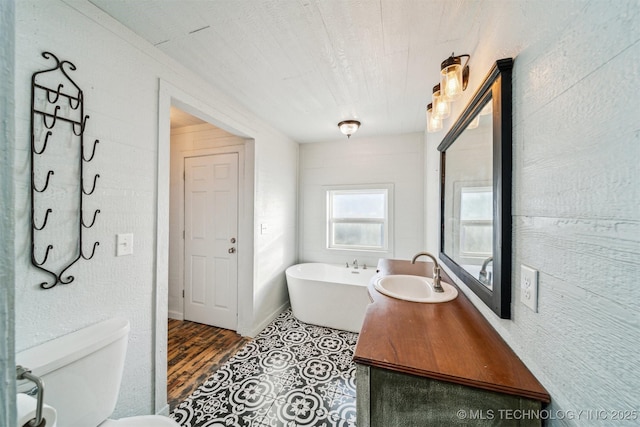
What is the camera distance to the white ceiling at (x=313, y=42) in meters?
1.20

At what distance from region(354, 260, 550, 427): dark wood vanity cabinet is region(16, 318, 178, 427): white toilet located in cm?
96

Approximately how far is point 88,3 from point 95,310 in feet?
5.17

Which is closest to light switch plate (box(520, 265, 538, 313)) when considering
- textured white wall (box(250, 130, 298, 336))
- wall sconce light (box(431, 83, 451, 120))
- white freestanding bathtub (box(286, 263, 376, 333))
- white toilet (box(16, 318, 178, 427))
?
wall sconce light (box(431, 83, 451, 120))

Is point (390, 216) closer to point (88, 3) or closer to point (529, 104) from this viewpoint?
point (529, 104)

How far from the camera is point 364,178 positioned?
3340mm

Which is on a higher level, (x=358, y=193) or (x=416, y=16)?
(x=416, y=16)

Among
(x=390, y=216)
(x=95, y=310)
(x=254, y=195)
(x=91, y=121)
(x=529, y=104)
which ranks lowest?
(x=95, y=310)

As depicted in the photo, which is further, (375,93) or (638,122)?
(375,93)

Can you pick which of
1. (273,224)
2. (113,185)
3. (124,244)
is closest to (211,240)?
(273,224)

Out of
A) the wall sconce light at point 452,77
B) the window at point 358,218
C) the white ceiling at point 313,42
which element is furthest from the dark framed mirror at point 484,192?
the window at point 358,218

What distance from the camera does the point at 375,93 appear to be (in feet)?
6.81

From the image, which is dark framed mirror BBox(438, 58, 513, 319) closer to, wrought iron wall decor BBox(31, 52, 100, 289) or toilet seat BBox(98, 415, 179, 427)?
toilet seat BBox(98, 415, 179, 427)

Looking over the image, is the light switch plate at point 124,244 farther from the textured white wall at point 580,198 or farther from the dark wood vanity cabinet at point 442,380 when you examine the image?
the textured white wall at point 580,198

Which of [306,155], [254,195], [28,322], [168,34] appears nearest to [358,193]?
[306,155]
